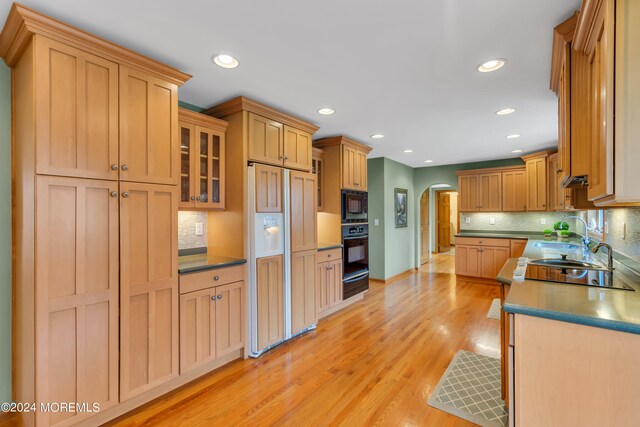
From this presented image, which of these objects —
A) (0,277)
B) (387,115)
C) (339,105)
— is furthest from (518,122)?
(0,277)

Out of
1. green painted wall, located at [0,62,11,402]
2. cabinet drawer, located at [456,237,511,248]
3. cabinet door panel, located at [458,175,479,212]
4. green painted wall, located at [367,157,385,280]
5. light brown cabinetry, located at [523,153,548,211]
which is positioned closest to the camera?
green painted wall, located at [0,62,11,402]

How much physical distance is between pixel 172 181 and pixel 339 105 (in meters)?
1.74

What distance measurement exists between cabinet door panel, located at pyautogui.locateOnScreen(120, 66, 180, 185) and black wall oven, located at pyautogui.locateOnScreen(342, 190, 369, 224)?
2410 millimetres

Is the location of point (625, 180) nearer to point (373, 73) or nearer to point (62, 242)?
point (373, 73)

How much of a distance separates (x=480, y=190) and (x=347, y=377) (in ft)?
16.4

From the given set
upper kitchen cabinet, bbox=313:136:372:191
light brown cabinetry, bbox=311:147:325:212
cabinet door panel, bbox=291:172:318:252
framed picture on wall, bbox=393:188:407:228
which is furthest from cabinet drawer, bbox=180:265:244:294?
framed picture on wall, bbox=393:188:407:228

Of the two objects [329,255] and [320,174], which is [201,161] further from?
[329,255]

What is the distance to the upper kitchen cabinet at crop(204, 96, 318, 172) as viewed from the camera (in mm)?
2795

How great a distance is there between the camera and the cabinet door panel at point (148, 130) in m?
1.96

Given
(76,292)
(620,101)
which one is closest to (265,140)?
(76,292)

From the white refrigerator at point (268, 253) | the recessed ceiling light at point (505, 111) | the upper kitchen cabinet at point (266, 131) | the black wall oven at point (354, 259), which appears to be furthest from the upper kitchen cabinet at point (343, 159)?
the recessed ceiling light at point (505, 111)

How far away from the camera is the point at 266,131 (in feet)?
9.78

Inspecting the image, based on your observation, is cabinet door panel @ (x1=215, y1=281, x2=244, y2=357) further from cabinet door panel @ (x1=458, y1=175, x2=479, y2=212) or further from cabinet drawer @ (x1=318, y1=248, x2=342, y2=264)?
cabinet door panel @ (x1=458, y1=175, x2=479, y2=212)

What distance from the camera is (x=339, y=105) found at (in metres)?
3.00
